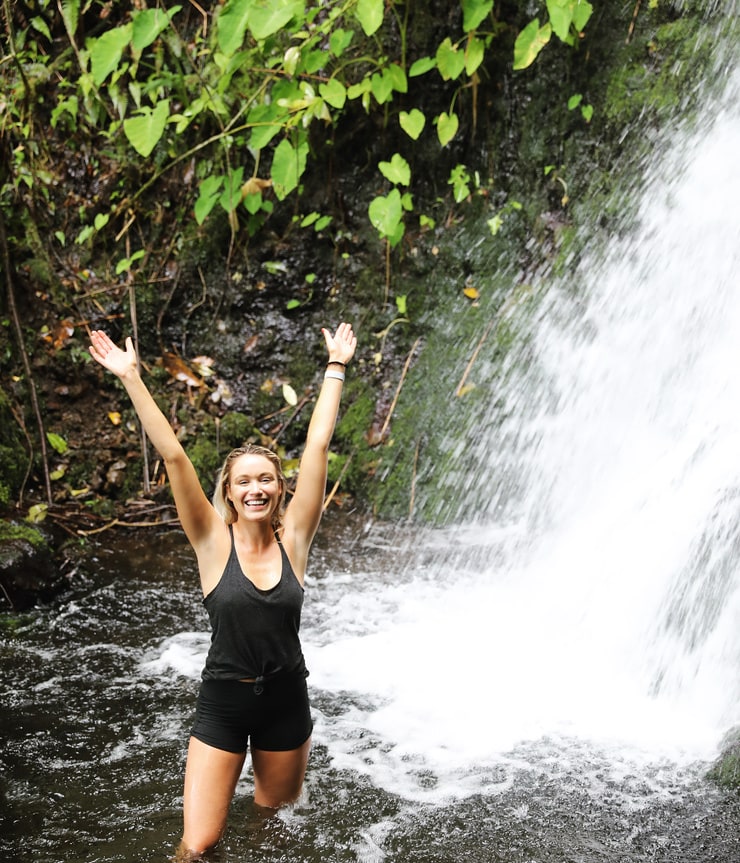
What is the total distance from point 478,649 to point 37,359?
3889 mm

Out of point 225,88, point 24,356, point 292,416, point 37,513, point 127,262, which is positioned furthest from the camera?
point 127,262

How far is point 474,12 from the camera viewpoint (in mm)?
6238

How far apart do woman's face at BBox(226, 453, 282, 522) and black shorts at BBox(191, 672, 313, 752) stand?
0.51m

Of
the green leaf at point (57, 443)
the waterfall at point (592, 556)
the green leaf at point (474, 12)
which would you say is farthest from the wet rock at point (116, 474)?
the green leaf at point (474, 12)

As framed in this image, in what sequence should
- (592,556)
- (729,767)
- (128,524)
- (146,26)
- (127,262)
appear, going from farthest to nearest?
(127,262), (128,524), (146,26), (592,556), (729,767)

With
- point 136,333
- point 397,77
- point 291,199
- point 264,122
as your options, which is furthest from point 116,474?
point 397,77

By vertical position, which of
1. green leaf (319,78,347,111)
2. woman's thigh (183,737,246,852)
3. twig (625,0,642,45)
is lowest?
woman's thigh (183,737,246,852)

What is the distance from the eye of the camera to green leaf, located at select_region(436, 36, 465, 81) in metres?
6.51

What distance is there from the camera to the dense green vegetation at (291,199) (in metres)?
6.49

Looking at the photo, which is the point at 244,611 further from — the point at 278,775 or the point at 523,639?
the point at 523,639

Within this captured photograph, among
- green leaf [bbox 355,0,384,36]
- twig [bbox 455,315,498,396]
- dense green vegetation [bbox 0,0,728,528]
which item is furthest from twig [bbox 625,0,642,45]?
twig [bbox 455,315,498,396]

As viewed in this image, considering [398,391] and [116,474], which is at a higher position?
[398,391]

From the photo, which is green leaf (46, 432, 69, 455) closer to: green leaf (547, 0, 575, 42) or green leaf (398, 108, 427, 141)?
green leaf (398, 108, 427, 141)

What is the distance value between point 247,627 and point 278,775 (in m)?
0.53
